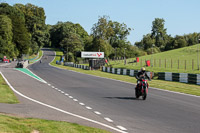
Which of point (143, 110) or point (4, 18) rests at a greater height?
point (4, 18)

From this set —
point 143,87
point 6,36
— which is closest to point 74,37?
point 6,36

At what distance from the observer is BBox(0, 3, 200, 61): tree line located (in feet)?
414

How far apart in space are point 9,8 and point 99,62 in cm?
7890

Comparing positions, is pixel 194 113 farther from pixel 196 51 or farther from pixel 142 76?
pixel 196 51

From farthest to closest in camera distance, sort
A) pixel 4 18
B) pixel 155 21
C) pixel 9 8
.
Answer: pixel 155 21, pixel 9 8, pixel 4 18

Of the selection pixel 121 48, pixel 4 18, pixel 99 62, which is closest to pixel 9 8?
pixel 4 18

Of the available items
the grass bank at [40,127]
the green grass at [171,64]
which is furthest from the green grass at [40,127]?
the green grass at [171,64]

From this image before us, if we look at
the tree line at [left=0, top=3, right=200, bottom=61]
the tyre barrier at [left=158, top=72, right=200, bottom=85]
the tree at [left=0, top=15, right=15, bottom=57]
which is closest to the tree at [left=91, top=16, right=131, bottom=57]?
the tree line at [left=0, top=3, right=200, bottom=61]

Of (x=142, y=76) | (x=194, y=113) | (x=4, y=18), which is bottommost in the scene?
(x=194, y=113)

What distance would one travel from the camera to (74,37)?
168m

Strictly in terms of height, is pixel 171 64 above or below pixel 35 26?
below

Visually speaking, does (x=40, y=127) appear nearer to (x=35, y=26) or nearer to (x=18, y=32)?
(x=18, y=32)

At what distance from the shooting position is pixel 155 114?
1224 cm

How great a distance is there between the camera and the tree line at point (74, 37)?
126 m
